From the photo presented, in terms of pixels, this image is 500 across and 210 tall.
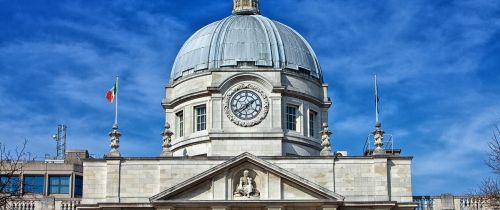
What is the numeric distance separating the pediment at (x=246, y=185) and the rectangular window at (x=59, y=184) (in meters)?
39.3

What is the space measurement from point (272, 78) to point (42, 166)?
37.1 meters

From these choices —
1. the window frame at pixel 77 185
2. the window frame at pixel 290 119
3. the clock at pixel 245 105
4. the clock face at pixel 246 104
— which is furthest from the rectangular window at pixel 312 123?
the window frame at pixel 77 185

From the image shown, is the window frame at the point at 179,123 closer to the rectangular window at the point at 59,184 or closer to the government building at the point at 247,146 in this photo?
the government building at the point at 247,146

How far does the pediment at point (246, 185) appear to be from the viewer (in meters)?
65.2

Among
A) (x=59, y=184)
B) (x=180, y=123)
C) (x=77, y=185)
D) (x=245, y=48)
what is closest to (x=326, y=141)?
(x=245, y=48)

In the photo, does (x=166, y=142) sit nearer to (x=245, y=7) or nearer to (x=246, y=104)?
(x=246, y=104)

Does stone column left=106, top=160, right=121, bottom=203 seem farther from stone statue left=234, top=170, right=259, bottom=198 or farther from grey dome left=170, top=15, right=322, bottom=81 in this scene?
grey dome left=170, top=15, right=322, bottom=81

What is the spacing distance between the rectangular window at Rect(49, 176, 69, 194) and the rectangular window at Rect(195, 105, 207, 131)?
106ft

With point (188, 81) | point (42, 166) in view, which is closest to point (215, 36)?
point (188, 81)

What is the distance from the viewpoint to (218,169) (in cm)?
6531

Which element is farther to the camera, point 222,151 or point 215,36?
point 215,36

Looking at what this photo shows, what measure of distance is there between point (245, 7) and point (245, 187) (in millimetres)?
17920

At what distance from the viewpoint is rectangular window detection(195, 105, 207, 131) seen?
7262cm

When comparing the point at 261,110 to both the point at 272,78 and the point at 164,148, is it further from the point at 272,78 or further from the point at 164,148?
the point at 164,148
